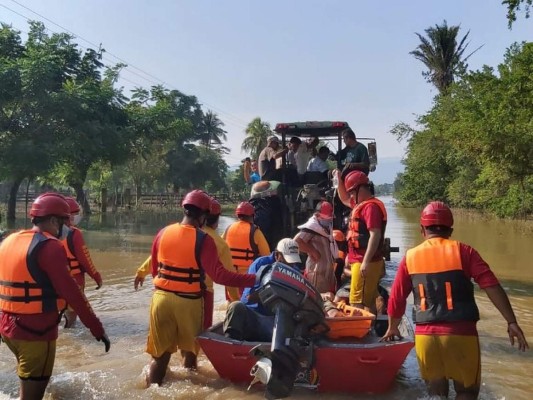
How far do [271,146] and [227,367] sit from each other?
566 cm

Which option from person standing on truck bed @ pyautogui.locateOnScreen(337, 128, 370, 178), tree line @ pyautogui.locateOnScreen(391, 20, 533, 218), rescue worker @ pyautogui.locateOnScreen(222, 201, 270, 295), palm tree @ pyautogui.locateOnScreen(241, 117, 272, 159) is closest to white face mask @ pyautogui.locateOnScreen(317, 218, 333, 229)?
rescue worker @ pyautogui.locateOnScreen(222, 201, 270, 295)

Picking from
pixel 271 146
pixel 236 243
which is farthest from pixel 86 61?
pixel 236 243

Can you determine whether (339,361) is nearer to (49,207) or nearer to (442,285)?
(442,285)

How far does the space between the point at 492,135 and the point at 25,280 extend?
1669 centimetres

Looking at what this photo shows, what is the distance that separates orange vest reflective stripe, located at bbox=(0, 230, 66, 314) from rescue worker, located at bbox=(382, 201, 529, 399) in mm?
2652

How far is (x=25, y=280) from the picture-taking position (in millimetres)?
3969

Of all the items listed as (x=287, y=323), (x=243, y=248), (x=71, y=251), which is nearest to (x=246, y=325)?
(x=287, y=323)

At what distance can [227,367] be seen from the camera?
17.5ft

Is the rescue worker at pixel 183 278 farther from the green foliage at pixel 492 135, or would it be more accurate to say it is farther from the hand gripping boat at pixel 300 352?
the green foliage at pixel 492 135

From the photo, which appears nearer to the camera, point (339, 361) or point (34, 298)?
point (34, 298)

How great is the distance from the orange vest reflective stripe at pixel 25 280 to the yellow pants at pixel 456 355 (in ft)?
8.98

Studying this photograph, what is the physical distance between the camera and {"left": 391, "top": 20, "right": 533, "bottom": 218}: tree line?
18.1 metres

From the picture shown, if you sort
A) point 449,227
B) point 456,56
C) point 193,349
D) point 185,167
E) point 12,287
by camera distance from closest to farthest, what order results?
point 12,287 < point 449,227 < point 193,349 < point 456,56 < point 185,167

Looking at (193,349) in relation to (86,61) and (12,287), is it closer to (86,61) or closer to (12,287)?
(12,287)
